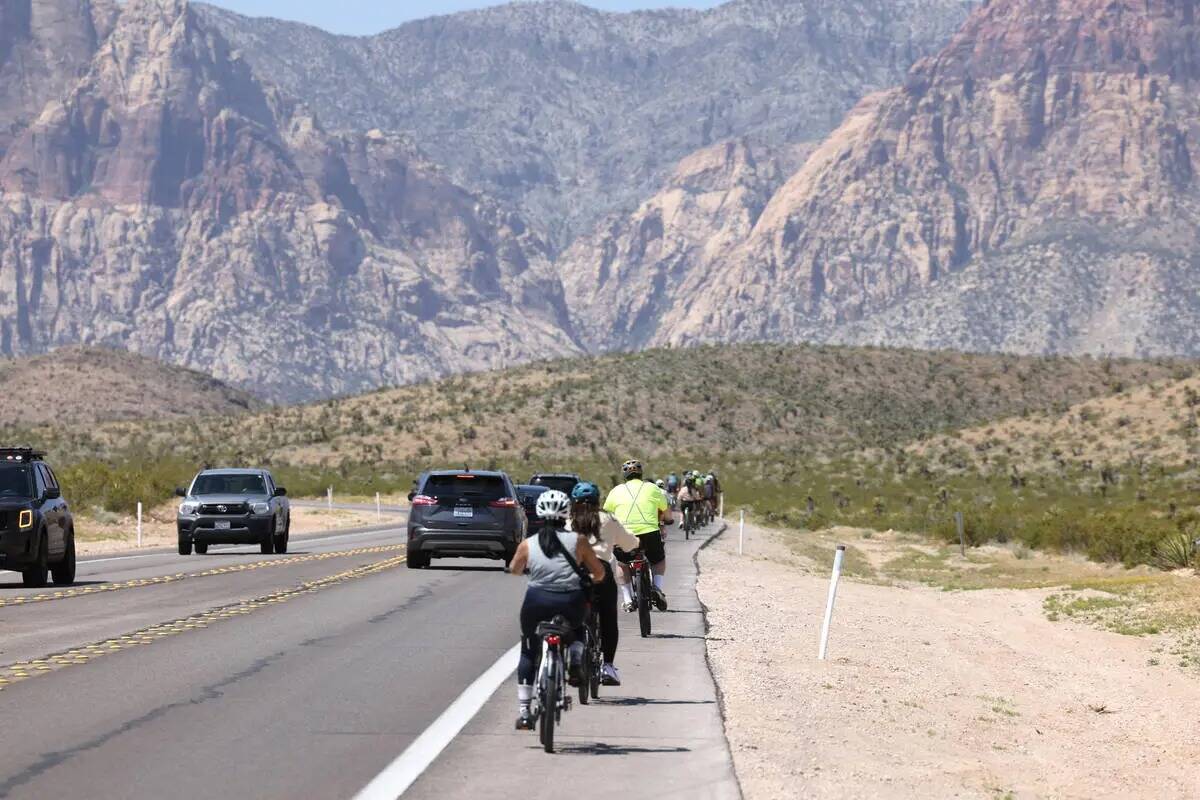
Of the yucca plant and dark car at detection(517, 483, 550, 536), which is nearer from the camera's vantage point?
the yucca plant

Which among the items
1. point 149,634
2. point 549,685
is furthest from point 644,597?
point 549,685

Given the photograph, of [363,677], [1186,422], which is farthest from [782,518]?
[363,677]

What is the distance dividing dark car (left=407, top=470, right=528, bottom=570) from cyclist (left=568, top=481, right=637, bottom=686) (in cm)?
1678

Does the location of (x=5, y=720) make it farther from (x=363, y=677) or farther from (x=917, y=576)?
(x=917, y=576)

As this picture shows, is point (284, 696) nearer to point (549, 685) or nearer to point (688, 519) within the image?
point (549, 685)

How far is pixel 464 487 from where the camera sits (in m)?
32.3

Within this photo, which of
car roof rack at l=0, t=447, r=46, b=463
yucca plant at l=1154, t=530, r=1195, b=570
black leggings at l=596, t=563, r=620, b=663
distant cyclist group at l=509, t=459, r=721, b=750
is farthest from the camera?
yucca plant at l=1154, t=530, r=1195, b=570

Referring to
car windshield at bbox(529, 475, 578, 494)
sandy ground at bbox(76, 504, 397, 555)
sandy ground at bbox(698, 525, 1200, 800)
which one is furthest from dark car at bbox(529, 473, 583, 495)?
sandy ground at bbox(698, 525, 1200, 800)

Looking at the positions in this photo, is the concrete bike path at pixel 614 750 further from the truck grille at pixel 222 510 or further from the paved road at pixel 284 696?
the truck grille at pixel 222 510

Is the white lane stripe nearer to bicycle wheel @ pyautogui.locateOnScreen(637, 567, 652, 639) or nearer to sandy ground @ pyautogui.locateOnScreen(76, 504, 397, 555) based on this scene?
bicycle wheel @ pyautogui.locateOnScreen(637, 567, 652, 639)

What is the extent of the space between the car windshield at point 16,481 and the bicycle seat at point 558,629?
51.1ft

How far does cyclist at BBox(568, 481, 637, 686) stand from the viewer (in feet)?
43.5

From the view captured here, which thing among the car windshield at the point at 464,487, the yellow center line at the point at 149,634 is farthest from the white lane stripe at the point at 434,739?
the car windshield at the point at 464,487

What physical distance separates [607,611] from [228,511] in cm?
2517
